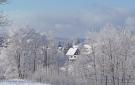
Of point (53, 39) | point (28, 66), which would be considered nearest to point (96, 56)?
point (28, 66)

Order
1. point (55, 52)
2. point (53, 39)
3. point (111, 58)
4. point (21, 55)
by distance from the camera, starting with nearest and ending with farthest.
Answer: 1. point (111, 58)
2. point (21, 55)
3. point (55, 52)
4. point (53, 39)

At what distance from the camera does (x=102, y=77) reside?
32.9m

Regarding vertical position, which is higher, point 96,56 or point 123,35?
point 123,35

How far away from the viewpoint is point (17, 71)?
37750 mm

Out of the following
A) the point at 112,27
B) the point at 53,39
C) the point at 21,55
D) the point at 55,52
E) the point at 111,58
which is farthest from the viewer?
the point at 53,39

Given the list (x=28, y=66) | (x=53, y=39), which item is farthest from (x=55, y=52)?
(x=28, y=66)

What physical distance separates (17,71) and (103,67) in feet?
34.6

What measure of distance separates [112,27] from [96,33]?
2.46 meters

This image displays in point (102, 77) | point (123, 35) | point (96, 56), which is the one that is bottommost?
point (102, 77)

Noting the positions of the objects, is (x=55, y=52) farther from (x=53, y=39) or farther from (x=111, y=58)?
(x=111, y=58)

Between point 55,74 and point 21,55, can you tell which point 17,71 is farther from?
point 55,74

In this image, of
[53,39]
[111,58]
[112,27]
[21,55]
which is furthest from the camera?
[53,39]

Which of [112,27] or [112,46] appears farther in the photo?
[112,27]

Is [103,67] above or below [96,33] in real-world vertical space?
below
